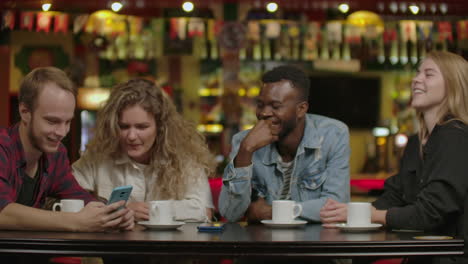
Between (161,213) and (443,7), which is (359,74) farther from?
(161,213)

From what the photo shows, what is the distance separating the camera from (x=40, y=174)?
2662 mm

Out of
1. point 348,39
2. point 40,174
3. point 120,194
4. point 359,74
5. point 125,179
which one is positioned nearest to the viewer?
point 120,194

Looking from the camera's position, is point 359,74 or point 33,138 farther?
point 359,74

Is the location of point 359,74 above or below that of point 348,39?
below

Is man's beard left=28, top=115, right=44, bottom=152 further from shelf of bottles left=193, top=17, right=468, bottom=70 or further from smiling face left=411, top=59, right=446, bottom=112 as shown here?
shelf of bottles left=193, top=17, right=468, bottom=70

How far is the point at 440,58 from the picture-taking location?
276cm

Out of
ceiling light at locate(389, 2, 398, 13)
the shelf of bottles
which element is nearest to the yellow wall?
the shelf of bottles

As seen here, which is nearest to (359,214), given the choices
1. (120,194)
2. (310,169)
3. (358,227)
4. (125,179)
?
(358,227)

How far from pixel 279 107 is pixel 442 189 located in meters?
0.76

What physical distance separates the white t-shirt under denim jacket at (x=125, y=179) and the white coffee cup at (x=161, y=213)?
0.55 metres

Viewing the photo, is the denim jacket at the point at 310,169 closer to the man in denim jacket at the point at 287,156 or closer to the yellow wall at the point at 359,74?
the man in denim jacket at the point at 287,156

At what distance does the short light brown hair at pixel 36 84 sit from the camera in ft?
8.07

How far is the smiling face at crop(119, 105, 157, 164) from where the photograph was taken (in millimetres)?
2955

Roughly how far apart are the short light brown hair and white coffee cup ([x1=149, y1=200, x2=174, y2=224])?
0.51 m
